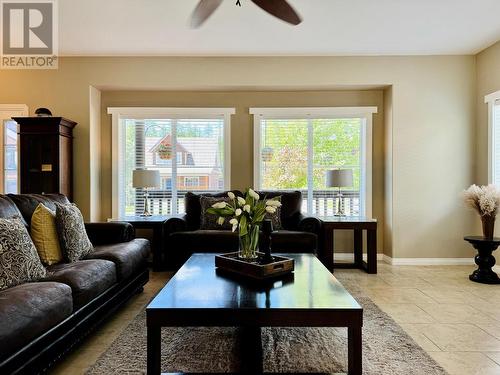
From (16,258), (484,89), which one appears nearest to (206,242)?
(16,258)

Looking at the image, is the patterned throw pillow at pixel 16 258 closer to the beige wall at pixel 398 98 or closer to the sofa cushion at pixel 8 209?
the sofa cushion at pixel 8 209

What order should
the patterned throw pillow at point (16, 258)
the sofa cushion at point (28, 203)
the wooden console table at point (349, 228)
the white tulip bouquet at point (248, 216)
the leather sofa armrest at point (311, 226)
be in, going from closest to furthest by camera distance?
the patterned throw pillow at point (16, 258)
the white tulip bouquet at point (248, 216)
the sofa cushion at point (28, 203)
the leather sofa armrest at point (311, 226)
the wooden console table at point (349, 228)

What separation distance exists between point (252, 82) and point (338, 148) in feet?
5.21

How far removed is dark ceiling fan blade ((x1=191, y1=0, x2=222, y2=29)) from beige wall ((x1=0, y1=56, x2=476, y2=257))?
71.5 inches

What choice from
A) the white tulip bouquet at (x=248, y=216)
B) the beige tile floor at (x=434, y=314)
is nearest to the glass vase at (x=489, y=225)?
the beige tile floor at (x=434, y=314)

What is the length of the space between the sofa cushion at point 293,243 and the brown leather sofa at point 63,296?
141 cm

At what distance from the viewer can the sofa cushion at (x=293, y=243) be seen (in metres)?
3.77

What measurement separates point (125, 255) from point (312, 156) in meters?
3.08

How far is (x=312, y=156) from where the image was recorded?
495 centimetres

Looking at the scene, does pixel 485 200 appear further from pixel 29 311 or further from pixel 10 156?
pixel 10 156

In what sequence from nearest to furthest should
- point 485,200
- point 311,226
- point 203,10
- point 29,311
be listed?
point 29,311 → point 203,10 → point 485,200 → point 311,226

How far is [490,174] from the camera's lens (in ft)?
14.0

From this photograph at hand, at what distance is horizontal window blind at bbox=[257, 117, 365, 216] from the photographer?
494 cm

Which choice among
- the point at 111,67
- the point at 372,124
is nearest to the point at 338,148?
the point at 372,124
